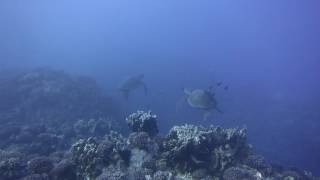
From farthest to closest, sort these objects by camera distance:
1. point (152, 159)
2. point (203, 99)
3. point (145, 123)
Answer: point (203, 99)
point (145, 123)
point (152, 159)

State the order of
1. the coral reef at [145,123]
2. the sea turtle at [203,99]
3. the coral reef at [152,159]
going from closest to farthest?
the coral reef at [152,159], the coral reef at [145,123], the sea turtle at [203,99]

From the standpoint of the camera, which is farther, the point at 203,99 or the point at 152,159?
the point at 203,99

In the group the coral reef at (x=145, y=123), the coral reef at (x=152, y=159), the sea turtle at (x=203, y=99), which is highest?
the sea turtle at (x=203, y=99)

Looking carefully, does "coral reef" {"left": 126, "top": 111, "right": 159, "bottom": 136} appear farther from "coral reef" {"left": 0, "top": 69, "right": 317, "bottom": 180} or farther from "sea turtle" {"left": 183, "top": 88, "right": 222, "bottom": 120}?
"sea turtle" {"left": 183, "top": 88, "right": 222, "bottom": 120}

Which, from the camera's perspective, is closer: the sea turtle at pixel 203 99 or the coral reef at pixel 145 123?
the coral reef at pixel 145 123

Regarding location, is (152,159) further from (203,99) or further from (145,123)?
(203,99)

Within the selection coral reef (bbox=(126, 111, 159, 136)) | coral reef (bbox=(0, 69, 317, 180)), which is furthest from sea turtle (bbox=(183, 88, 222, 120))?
coral reef (bbox=(126, 111, 159, 136))

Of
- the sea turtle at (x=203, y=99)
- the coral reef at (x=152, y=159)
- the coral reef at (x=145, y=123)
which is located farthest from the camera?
the sea turtle at (x=203, y=99)

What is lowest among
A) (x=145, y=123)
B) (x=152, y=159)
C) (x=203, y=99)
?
(x=152, y=159)

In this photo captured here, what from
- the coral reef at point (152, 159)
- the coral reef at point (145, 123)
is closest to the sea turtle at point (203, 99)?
the coral reef at point (152, 159)

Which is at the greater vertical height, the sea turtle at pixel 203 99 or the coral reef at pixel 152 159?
the sea turtle at pixel 203 99

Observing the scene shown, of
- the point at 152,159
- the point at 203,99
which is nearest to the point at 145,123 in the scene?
the point at 152,159

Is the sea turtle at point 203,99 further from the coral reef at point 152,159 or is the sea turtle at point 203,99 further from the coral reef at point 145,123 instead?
the coral reef at point 145,123

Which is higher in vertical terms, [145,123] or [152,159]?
[145,123]
